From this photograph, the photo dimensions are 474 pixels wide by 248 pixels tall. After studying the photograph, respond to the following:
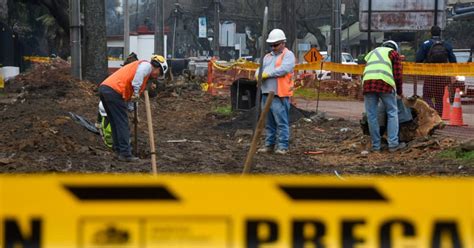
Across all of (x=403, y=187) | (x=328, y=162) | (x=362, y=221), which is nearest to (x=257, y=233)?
(x=362, y=221)

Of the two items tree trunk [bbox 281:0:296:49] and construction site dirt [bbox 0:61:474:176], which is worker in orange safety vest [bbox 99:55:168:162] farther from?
tree trunk [bbox 281:0:296:49]

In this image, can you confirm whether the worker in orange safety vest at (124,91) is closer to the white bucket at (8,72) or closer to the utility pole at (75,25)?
the utility pole at (75,25)

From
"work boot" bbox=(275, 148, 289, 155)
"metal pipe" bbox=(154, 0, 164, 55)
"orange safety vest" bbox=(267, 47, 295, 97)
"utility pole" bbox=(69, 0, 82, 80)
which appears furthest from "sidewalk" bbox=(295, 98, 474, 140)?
"metal pipe" bbox=(154, 0, 164, 55)

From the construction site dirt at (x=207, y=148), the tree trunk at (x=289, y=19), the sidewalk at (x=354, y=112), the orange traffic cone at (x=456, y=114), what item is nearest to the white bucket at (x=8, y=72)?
the construction site dirt at (x=207, y=148)

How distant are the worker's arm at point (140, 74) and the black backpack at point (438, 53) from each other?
716 cm

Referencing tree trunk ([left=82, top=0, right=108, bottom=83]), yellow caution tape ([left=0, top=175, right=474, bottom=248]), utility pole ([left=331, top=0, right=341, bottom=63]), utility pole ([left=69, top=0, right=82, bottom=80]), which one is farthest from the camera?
utility pole ([left=331, top=0, right=341, bottom=63])

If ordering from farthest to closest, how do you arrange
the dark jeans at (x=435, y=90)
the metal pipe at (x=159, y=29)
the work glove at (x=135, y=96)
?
1. the metal pipe at (x=159, y=29)
2. the dark jeans at (x=435, y=90)
3. the work glove at (x=135, y=96)

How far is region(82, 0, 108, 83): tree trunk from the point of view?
22766 mm

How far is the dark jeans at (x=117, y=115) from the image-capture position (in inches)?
358

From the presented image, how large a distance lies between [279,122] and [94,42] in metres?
14.2

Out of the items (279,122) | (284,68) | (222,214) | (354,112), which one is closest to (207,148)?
(279,122)

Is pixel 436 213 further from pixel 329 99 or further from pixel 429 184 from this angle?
pixel 329 99

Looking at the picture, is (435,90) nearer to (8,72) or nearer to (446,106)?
(446,106)

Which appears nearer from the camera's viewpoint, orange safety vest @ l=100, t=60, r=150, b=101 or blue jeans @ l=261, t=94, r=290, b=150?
orange safety vest @ l=100, t=60, r=150, b=101
